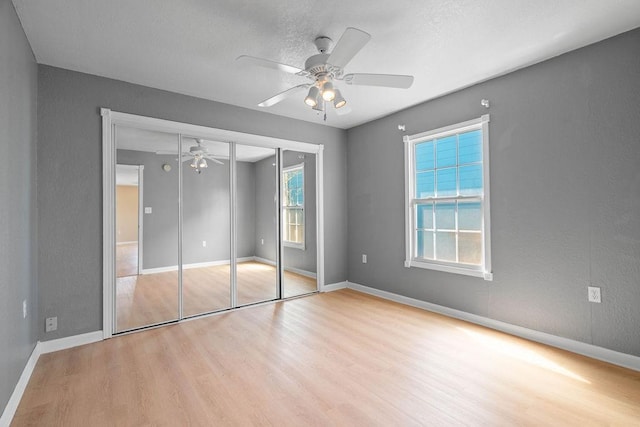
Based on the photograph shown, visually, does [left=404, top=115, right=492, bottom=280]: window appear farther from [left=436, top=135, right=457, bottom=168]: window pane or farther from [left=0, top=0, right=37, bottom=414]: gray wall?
[left=0, top=0, right=37, bottom=414]: gray wall

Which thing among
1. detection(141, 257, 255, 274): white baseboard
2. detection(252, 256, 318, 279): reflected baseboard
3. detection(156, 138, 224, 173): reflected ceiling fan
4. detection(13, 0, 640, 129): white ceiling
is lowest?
detection(252, 256, 318, 279): reflected baseboard

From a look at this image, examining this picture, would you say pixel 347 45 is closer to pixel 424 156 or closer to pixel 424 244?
pixel 424 156

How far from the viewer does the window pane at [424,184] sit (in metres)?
3.94

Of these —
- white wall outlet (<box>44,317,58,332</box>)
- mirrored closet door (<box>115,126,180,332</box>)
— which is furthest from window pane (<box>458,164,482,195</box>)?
white wall outlet (<box>44,317,58,332</box>)

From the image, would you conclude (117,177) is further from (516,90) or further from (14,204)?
(516,90)

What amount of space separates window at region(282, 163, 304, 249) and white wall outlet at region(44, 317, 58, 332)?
8.53 ft

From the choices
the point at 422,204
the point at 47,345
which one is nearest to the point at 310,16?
the point at 422,204

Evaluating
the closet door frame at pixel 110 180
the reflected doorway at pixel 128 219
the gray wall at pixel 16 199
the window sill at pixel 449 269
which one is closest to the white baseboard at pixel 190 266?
the reflected doorway at pixel 128 219

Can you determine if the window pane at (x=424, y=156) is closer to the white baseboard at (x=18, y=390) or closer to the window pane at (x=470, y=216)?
the window pane at (x=470, y=216)

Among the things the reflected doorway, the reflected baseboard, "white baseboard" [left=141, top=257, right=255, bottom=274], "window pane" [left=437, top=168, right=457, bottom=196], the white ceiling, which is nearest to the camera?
the white ceiling

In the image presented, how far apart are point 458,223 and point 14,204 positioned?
4043 millimetres

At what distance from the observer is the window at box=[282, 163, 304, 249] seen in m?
4.53

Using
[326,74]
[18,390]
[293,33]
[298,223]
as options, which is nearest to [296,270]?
[298,223]

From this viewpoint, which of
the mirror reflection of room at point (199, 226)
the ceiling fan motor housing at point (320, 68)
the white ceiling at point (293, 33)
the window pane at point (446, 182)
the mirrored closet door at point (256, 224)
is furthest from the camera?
the mirrored closet door at point (256, 224)
